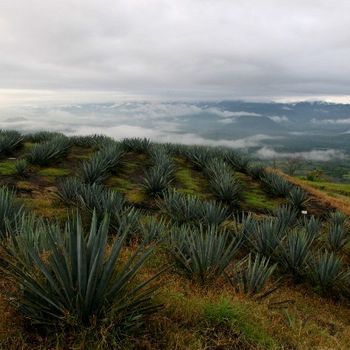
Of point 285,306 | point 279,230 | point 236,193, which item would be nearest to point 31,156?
point 236,193

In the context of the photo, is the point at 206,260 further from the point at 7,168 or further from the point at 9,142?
the point at 9,142

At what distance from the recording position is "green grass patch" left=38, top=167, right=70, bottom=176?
44.2ft

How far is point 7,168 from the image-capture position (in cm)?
1330

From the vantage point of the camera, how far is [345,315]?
249 inches

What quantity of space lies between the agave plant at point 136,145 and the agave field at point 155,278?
520 centimetres

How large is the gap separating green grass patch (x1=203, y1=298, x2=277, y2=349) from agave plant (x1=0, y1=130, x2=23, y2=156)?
13.1m

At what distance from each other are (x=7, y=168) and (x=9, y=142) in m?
2.80

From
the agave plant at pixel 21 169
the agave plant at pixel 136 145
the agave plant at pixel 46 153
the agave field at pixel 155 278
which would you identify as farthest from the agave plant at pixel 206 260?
the agave plant at pixel 136 145

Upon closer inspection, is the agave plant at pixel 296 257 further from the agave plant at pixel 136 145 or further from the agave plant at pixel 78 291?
the agave plant at pixel 136 145

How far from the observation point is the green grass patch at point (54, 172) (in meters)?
→ 13.5

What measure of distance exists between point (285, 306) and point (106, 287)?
8.94ft

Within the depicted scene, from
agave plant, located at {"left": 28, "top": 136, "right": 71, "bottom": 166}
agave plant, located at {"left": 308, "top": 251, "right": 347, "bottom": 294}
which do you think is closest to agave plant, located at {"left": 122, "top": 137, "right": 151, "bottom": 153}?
agave plant, located at {"left": 28, "top": 136, "right": 71, "bottom": 166}

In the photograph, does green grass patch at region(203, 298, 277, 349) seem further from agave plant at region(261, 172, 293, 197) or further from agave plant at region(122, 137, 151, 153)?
agave plant at region(122, 137, 151, 153)

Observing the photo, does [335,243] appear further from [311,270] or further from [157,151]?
[157,151]
